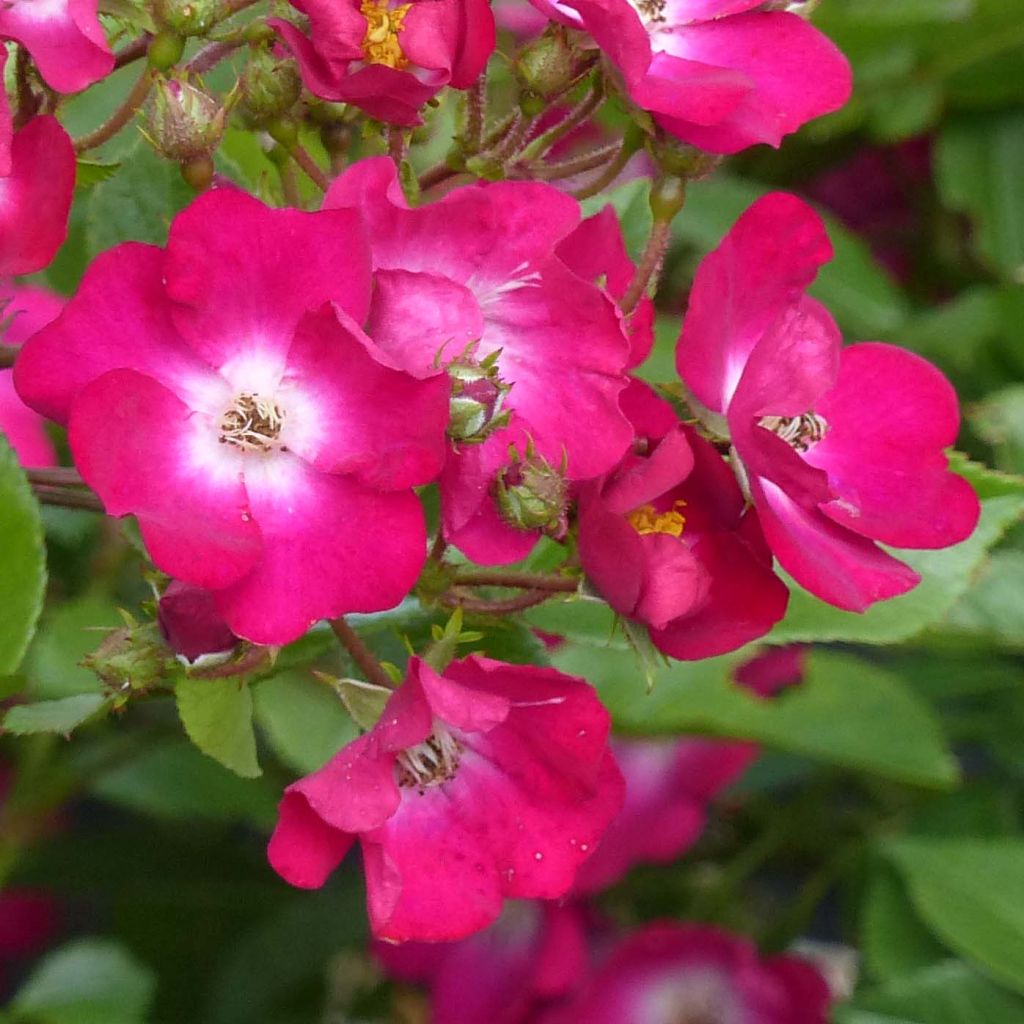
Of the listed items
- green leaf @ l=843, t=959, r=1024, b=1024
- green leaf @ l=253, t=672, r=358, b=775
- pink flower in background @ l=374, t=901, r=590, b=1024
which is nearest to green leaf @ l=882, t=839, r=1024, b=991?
green leaf @ l=843, t=959, r=1024, b=1024

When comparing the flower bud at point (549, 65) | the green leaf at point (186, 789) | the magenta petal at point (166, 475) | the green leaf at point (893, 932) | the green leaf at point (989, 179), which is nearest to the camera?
the magenta petal at point (166, 475)

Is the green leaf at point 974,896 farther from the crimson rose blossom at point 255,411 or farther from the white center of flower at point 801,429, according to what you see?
the crimson rose blossom at point 255,411

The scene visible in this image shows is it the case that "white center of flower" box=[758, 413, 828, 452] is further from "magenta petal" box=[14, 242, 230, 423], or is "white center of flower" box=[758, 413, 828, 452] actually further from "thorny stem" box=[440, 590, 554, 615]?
"magenta petal" box=[14, 242, 230, 423]

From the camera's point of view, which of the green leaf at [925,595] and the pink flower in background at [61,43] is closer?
the pink flower in background at [61,43]

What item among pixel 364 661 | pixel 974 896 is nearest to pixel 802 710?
pixel 974 896

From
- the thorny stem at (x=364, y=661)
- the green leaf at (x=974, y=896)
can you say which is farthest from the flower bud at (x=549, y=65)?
the green leaf at (x=974, y=896)

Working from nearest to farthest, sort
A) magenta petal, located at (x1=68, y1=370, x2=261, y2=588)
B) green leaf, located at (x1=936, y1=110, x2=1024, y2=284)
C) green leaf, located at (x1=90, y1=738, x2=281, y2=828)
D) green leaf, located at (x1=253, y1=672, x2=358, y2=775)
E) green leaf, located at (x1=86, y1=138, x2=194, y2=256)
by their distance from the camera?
1. magenta petal, located at (x1=68, y1=370, x2=261, y2=588)
2. green leaf, located at (x1=86, y1=138, x2=194, y2=256)
3. green leaf, located at (x1=253, y1=672, x2=358, y2=775)
4. green leaf, located at (x1=90, y1=738, x2=281, y2=828)
5. green leaf, located at (x1=936, y1=110, x2=1024, y2=284)

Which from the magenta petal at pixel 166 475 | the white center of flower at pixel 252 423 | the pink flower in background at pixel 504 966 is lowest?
the pink flower in background at pixel 504 966

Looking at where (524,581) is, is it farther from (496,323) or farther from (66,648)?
(66,648)
